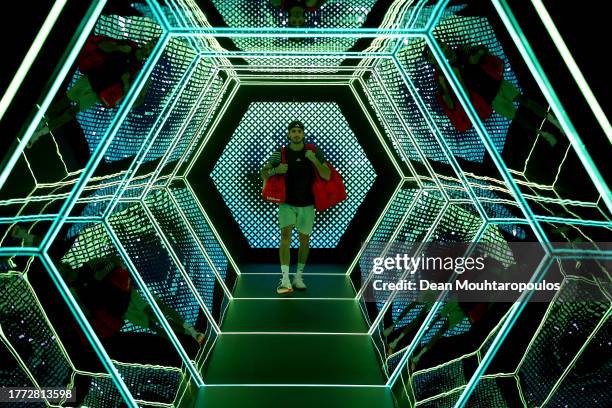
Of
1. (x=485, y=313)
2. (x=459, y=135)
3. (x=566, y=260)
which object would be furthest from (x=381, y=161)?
(x=566, y=260)

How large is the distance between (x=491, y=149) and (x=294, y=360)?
1807 millimetres

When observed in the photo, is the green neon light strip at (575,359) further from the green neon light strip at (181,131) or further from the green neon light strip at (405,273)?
the green neon light strip at (181,131)

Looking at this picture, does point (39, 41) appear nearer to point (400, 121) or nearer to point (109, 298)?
point (109, 298)

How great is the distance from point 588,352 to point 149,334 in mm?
1703

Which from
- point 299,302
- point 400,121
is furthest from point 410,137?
point 299,302

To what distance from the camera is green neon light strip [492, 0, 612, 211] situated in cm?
138

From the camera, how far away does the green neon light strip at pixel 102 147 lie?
64.1 inches

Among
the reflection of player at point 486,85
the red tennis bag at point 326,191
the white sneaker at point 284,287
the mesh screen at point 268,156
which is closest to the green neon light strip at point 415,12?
the reflection of player at point 486,85

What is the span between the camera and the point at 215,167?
4887 millimetres

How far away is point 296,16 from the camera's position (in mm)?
2109

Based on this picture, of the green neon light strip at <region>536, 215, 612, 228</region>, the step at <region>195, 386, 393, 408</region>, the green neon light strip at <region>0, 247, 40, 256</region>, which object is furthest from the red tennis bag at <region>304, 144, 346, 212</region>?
the green neon light strip at <region>0, 247, 40, 256</region>

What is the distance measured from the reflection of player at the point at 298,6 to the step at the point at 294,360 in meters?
1.72

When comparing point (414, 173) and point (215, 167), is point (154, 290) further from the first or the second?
point (215, 167)

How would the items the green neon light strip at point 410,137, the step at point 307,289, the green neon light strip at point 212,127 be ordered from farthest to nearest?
the green neon light strip at point 212,127, the step at point 307,289, the green neon light strip at point 410,137
